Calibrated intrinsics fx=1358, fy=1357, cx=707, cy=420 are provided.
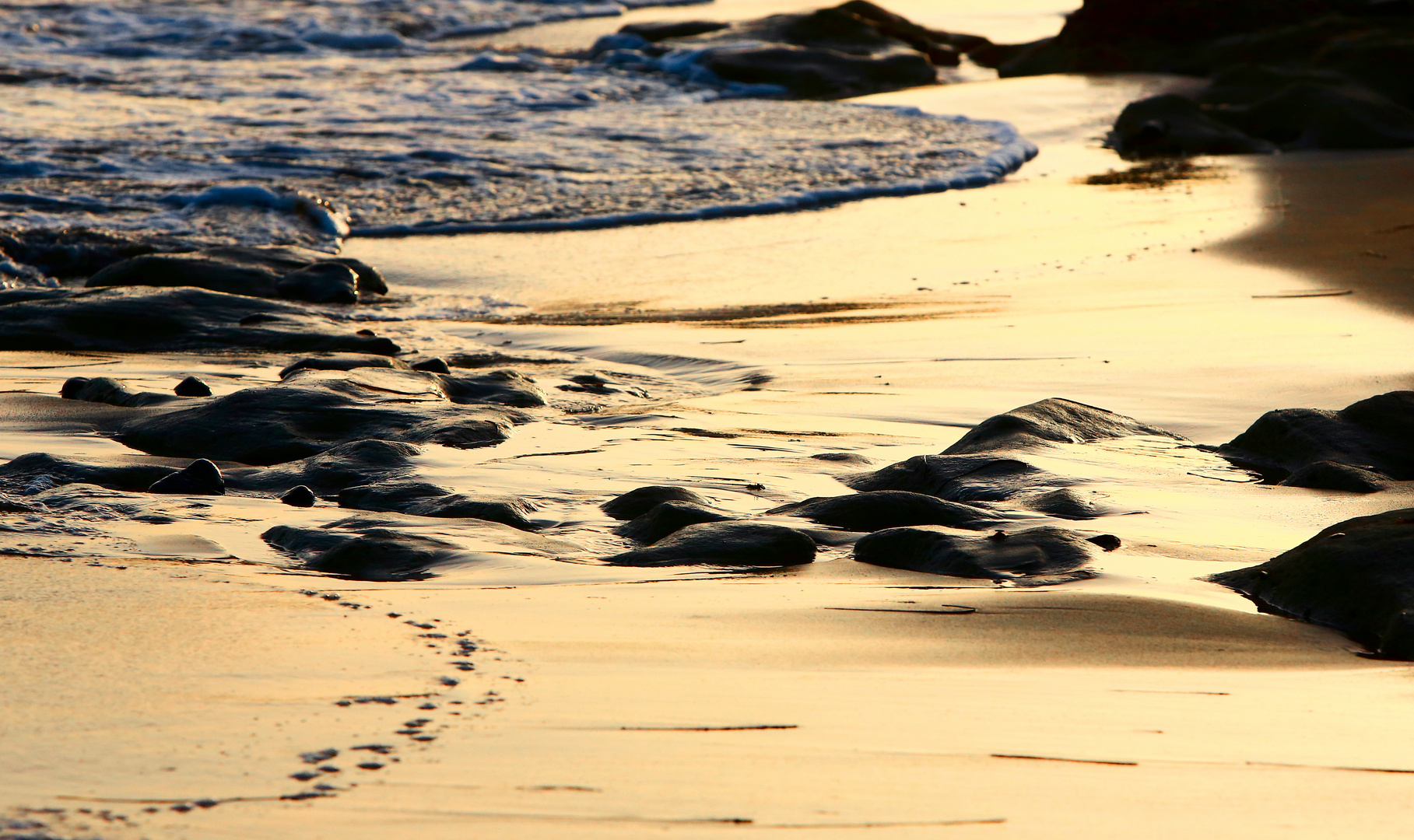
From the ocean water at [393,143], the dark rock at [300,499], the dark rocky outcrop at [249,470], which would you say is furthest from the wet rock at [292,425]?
the ocean water at [393,143]

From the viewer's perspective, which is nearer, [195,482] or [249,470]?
[195,482]

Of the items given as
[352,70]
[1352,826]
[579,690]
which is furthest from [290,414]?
[352,70]

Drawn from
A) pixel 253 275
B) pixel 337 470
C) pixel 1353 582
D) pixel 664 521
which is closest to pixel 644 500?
pixel 664 521

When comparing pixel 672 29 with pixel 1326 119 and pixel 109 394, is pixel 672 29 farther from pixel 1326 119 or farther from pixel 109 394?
pixel 109 394

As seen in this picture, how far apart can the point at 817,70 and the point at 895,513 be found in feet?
38.0

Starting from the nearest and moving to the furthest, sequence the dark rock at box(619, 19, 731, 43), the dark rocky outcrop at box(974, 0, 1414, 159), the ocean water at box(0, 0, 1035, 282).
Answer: the ocean water at box(0, 0, 1035, 282) → the dark rocky outcrop at box(974, 0, 1414, 159) → the dark rock at box(619, 19, 731, 43)

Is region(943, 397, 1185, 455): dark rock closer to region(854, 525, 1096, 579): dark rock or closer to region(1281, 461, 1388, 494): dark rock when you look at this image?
region(1281, 461, 1388, 494): dark rock

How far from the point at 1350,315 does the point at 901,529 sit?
133 inches

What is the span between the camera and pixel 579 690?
6.48 ft

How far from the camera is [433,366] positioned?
4.71m

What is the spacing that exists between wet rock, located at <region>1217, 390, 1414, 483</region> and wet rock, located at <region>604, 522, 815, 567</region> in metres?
1.44

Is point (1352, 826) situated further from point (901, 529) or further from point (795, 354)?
point (795, 354)

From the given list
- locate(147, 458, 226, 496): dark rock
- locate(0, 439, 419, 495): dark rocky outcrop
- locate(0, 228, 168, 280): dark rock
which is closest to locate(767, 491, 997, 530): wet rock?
locate(0, 439, 419, 495): dark rocky outcrop

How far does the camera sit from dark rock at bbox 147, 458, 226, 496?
126 inches
